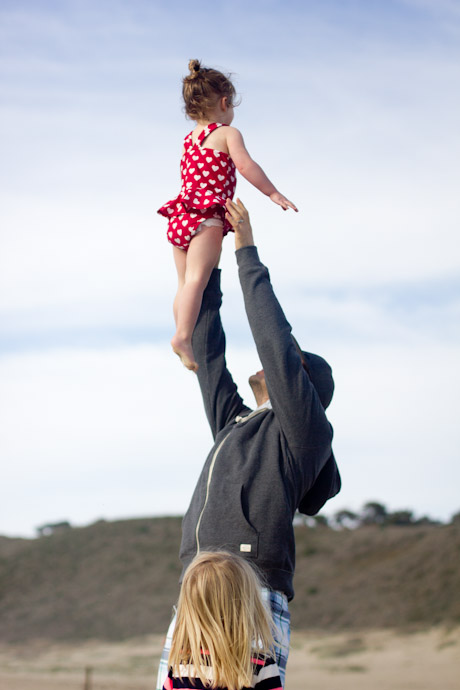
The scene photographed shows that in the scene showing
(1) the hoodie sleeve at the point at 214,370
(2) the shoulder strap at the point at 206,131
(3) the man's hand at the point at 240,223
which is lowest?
(1) the hoodie sleeve at the point at 214,370

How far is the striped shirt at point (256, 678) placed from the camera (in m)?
2.17

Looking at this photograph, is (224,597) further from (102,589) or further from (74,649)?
(102,589)

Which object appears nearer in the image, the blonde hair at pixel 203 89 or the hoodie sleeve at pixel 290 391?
the hoodie sleeve at pixel 290 391

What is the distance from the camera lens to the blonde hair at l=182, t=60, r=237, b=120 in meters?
3.03

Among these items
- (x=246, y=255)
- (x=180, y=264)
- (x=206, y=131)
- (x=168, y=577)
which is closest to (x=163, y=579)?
(x=168, y=577)

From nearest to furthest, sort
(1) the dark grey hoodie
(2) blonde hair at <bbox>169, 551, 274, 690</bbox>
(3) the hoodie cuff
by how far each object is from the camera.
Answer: (2) blonde hair at <bbox>169, 551, 274, 690</bbox>, (1) the dark grey hoodie, (3) the hoodie cuff

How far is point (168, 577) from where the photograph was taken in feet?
74.8

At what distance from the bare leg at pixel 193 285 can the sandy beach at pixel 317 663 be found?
39.7 feet

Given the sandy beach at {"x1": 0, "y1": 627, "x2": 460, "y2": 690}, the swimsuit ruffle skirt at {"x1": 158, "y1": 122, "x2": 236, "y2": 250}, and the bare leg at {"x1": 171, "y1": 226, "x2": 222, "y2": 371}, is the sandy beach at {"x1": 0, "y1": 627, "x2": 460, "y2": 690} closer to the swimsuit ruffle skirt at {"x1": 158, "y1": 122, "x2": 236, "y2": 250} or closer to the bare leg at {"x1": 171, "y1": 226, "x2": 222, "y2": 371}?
the bare leg at {"x1": 171, "y1": 226, "x2": 222, "y2": 371}

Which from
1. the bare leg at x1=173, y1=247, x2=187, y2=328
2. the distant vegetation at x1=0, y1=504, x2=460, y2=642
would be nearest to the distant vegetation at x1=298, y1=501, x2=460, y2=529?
the distant vegetation at x1=0, y1=504, x2=460, y2=642

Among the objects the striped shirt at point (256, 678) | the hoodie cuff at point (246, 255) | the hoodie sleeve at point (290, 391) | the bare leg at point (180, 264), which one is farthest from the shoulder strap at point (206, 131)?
the striped shirt at point (256, 678)

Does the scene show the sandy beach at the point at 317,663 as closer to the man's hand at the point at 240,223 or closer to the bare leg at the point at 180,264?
the bare leg at the point at 180,264

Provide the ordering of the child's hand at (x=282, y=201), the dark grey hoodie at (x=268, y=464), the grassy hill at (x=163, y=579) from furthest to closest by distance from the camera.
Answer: the grassy hill at (x=163, y=579)
the child's hand at (x=282, y=201)
the dark grey hoodie at (x=268, y=464)

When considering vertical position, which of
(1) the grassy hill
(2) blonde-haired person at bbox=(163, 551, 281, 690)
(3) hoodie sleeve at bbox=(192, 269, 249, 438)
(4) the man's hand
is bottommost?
(2) blonde-haired person at bbox=(163, 551, 281, 690)
